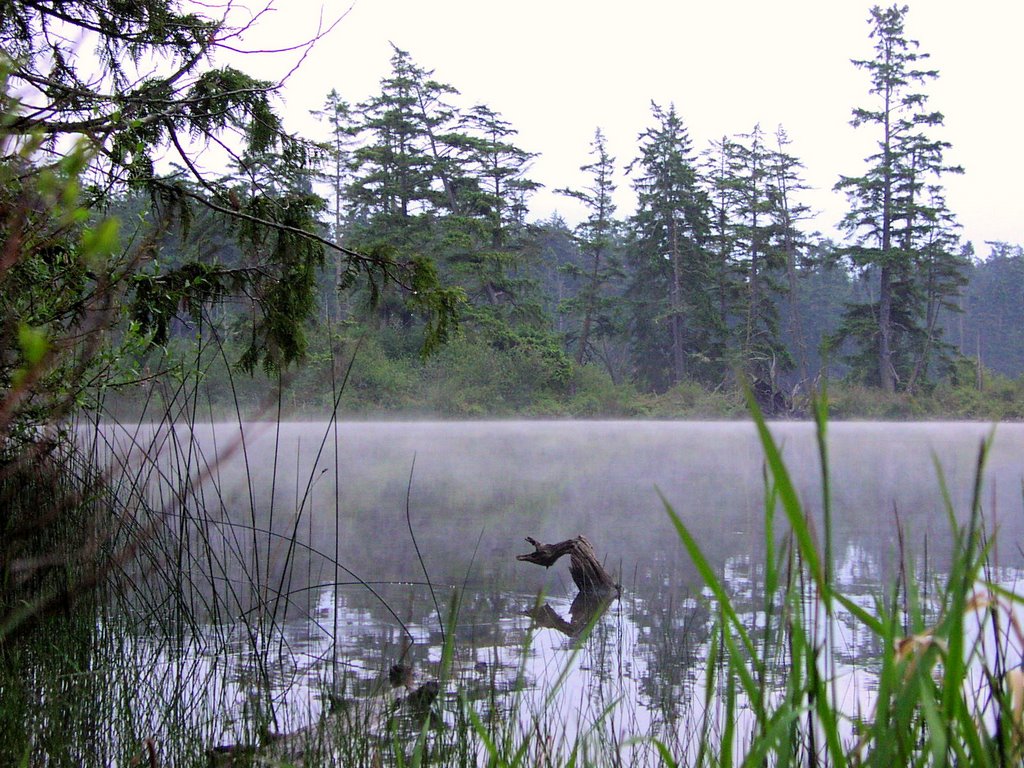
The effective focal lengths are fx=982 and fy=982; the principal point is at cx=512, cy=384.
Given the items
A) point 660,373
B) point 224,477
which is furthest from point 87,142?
point 660,373

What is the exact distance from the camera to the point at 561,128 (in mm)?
30953

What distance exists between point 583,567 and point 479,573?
655 millimetres

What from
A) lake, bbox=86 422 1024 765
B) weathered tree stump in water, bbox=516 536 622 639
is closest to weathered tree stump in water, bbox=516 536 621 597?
weathered tree stump in water, bbox=516 536 622 639

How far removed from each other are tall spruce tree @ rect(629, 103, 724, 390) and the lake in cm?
1532

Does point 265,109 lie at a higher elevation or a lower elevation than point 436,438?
higher

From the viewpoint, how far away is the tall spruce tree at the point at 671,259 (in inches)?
1122

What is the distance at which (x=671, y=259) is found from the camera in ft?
94.4

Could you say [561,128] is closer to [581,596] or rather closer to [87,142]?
[581,596]

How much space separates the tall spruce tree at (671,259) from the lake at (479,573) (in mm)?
15322

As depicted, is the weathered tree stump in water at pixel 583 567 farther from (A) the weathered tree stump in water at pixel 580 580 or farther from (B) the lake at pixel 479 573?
(B) the lake at pixel 479 573

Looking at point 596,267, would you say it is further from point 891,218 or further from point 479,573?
point 479,573

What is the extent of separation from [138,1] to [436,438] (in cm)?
1553

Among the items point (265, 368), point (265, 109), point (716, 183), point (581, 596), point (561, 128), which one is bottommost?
point (581, 596)

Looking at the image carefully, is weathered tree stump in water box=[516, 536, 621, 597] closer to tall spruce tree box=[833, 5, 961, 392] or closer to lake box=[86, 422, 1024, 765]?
lake box=[86, 422, 1024, 765]
